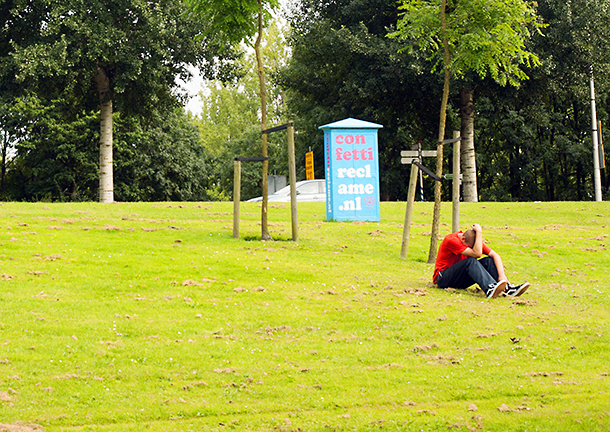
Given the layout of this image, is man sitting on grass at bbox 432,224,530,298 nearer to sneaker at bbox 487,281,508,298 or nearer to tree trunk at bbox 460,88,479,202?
sneaker at bbox 487,281,508,298

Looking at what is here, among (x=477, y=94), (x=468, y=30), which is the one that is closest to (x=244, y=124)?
(x=477, y=94)

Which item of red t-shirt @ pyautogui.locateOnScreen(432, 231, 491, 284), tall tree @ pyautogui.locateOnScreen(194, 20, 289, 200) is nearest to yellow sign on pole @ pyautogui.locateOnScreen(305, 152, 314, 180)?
red t-shirt @ pyautogui.locateOnScreen(432, 231, 491, 284)

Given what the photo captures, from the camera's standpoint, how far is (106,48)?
3117 cm

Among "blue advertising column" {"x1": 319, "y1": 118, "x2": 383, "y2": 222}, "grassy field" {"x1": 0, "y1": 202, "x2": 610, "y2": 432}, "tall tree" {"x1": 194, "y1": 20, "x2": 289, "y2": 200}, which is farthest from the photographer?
"tall tree" {"x1": 194, "y1": 20, "x2": 289, "y2": 200}

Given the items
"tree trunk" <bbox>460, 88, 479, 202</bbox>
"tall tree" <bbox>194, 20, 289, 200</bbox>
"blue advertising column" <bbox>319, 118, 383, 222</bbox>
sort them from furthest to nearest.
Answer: "tall tree" <bbox>194, 20, 289, 200</bbox> < "tree trunk" <bbox>460, 88, 479, 202</bbox> < "blue advertising column" <bbox>319, 118, 383, 222</bbox>

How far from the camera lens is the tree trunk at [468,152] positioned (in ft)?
118

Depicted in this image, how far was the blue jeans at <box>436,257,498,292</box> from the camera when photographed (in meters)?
11.3

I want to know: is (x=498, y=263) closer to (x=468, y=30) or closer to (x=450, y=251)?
(x=450, y=251)

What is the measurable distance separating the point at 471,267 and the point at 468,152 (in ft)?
84.7

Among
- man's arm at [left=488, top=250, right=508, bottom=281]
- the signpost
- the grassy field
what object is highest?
the signpost

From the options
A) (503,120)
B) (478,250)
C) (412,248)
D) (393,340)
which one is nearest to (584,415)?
(393,340)

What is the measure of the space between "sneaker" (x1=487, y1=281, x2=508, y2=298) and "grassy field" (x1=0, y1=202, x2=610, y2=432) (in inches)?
7.4

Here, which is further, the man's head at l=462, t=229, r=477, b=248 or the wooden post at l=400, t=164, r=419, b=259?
the wooden post at l=400, t=164, r=419, b=259

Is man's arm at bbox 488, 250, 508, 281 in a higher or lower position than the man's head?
lower
